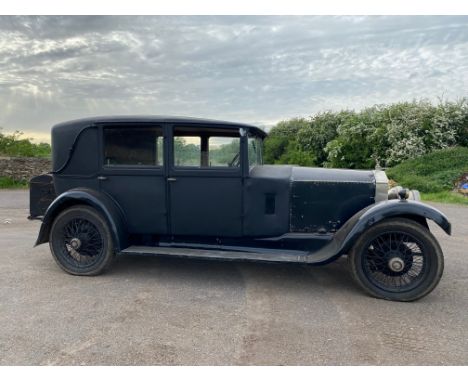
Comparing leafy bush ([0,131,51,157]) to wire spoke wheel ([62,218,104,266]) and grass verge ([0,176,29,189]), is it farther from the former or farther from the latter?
wire spoke wheel ([62,218,104,266])

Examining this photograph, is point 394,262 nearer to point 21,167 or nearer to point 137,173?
point 137,173

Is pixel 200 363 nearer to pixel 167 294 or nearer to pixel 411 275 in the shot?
pixel 167 294

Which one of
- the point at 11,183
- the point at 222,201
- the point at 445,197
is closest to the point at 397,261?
the point at 222,201

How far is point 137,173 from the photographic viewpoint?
427 cm

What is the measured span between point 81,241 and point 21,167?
11325mm

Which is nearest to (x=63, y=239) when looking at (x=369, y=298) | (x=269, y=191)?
(x=269, y=191)

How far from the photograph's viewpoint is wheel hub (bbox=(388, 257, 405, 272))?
145 inches

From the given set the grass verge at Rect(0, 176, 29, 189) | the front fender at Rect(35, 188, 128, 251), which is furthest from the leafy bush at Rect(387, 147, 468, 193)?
the grass verge at Rect(0, 176, 29, 189)

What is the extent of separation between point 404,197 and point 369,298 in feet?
3.70

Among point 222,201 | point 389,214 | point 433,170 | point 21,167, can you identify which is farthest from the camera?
point 21,167

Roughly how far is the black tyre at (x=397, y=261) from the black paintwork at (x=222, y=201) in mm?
367

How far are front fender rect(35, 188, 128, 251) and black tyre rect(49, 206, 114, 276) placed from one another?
0.08m

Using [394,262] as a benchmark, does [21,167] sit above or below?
above
